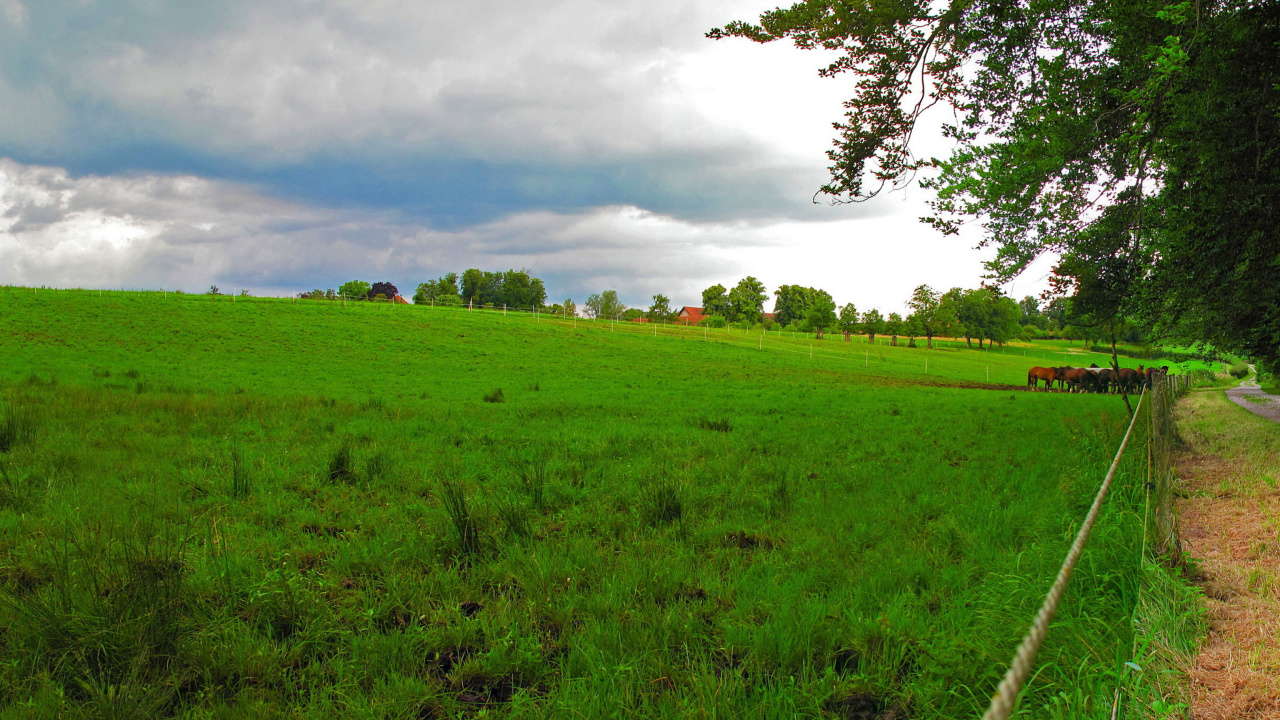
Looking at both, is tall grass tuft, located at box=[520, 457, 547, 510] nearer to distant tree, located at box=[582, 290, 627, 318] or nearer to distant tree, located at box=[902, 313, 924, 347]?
distant tree, located at box=[902, 313, 924, 347]

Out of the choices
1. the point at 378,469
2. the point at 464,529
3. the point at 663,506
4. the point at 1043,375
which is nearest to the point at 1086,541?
the point at 663,506

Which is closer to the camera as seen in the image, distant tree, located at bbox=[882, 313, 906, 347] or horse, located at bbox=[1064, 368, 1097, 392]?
horse, located at bbox=[1064, 368, 1097, 392]

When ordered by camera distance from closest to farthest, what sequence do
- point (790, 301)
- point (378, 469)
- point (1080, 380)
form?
point (378, 469)
point (1080, 380)
point (790, 301)

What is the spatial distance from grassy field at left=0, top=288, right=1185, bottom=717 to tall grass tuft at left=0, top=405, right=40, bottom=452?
36 mm

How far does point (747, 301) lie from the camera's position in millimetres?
133000

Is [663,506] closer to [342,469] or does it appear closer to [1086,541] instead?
[1086,541]

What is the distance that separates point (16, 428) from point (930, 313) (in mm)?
115529

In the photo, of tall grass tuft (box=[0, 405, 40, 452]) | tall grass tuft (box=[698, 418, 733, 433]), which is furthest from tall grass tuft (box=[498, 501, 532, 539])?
tall grass tuft (box=[0, 405, 40, 452])

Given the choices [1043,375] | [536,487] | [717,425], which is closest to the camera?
[536,487]

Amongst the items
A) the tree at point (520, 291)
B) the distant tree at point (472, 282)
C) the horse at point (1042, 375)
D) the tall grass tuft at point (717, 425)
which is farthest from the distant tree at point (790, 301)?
the tall grass tuft at point (717, 425)

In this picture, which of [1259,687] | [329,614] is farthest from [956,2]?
[329,614]

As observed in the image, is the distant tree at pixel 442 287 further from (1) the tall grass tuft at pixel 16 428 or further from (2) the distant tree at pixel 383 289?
(1) the tall grass tuft at pixel 16 428

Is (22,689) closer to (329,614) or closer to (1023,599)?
(329,614)

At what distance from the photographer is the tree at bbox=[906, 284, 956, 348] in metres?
104
